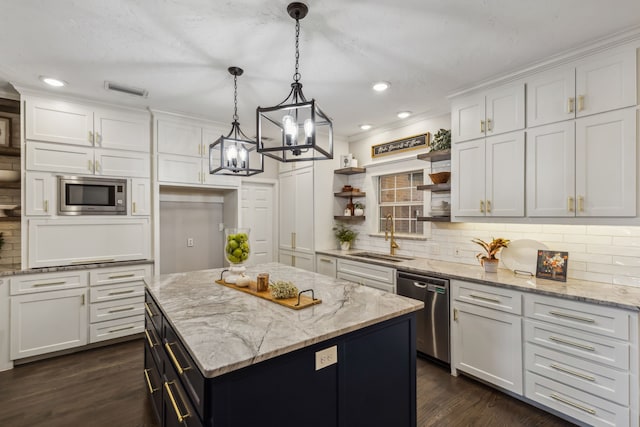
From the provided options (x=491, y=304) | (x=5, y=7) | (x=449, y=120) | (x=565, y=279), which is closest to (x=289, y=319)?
(x=491, y=304)

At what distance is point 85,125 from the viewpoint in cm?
340

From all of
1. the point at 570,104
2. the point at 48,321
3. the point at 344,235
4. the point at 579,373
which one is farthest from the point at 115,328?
the point at 570,104

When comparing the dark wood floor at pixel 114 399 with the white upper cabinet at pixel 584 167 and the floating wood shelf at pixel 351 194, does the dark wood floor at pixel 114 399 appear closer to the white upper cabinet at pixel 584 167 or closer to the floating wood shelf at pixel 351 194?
the white upper cabinet at pixel 584 167

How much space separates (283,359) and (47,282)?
3.19 m

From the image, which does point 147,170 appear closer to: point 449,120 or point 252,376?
point 252,376

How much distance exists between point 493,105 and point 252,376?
9.68 feet

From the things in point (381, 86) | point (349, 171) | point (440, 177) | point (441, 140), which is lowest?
point (440, 177)

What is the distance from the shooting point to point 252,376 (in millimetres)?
1219

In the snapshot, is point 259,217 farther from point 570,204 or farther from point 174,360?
point 570,204

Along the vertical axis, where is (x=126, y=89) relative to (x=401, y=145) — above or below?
above

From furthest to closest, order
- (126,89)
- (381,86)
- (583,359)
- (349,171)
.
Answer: (349,171)
(126,89)
(381,86)
(583,359)

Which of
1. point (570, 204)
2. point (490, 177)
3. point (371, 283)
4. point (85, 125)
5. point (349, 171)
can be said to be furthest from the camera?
point (349, 171)

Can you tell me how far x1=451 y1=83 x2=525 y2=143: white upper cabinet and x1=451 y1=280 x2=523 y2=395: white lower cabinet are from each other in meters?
1.41

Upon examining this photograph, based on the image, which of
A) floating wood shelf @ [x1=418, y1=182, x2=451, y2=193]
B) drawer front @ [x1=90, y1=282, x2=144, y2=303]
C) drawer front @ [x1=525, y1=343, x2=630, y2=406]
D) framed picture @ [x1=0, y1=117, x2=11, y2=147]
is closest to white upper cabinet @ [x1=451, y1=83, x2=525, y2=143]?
floating wood shelf @ [x1=418, y1=182, x2=451, y2=193]
